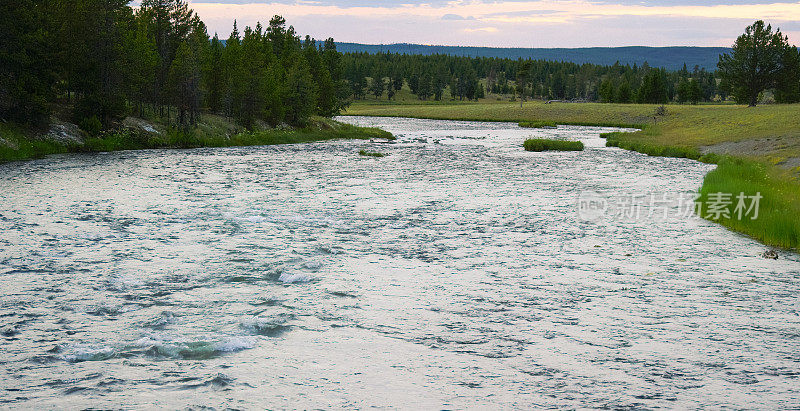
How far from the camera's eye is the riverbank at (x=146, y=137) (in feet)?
113

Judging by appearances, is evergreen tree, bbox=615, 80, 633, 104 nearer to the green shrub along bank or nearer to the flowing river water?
the green shrub along bank

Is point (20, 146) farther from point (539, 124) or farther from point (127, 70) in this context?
point (539, 124)

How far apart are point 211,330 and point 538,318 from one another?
4.97 metres

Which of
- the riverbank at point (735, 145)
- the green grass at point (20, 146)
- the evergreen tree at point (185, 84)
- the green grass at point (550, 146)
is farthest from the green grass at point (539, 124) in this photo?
the green grass at point (20, 146)

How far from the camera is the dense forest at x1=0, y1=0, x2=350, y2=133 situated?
3628cm

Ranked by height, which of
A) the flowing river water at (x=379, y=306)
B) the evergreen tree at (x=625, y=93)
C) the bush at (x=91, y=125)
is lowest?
the flowing river water at (x=379, y=306)

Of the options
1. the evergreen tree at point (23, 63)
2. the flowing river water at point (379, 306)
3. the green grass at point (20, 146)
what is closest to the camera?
the flowing river water at point (379, 306)

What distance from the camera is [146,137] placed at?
143 ft

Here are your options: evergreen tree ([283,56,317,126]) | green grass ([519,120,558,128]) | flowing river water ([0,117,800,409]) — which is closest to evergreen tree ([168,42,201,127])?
evergreen tree ([283,56,317,126])

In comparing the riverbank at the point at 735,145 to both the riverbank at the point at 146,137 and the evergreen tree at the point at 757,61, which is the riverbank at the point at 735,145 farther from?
the riverbank at the point at 146,137

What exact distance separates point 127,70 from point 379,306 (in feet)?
123

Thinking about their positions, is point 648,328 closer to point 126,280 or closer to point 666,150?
point 126,280

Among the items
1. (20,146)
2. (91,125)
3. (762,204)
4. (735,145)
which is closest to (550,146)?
(735,145)

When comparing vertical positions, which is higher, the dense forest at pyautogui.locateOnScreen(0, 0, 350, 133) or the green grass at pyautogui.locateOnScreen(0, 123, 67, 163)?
the dense forest at pyautogui.locateOnScreen(0, 0, 350, 133)
